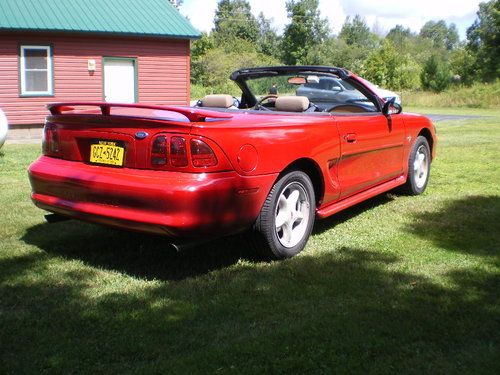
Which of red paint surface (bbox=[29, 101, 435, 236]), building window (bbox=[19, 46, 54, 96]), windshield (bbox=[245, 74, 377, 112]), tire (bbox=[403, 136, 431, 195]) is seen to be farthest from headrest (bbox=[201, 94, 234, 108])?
building window (bbox=[19, 46, 54, 96])

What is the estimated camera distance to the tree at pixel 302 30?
7231cm

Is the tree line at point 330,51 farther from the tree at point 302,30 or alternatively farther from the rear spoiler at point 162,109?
the rear spoiler at point 162,109

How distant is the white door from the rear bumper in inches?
526

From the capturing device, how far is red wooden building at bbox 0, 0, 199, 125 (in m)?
15.3

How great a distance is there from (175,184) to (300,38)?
7236 centimetres

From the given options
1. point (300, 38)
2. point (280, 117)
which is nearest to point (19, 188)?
point (280, 117)

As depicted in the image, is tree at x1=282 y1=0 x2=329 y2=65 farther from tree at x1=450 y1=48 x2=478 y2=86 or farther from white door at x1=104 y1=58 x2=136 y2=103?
white door at x1=104 y1=58 x2=136 y2=103

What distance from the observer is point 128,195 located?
3.69 m

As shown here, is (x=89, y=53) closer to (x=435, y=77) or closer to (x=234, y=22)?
(x=435, y=77)

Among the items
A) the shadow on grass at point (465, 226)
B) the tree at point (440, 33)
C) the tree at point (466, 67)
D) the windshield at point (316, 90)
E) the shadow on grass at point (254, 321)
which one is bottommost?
the shadow on grass at point (254, 321)

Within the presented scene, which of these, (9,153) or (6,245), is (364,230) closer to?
(6,245)

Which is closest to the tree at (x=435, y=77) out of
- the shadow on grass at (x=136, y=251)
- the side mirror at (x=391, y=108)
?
the side mirror at (x=391, y=108)

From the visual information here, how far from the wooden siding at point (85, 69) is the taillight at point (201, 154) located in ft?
42.8

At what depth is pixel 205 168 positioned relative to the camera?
364cm
